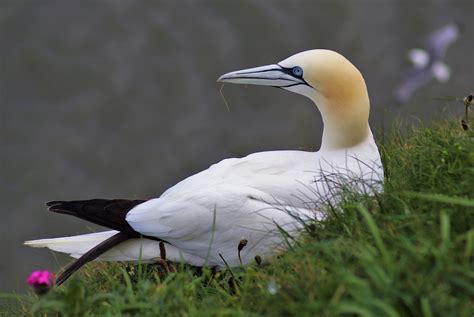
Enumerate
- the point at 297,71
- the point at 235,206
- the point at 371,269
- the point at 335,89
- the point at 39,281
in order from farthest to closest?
the point at 297,71
the point at 335,89
the point at 235,206
the point at 39,281
the point at 371,269

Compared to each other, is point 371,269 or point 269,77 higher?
point 269,77

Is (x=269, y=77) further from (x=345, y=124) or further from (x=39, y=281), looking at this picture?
(x=39, y=281)

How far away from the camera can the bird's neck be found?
5.27 m

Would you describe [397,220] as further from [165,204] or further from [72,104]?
[72,104]

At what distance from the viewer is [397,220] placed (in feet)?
11.9

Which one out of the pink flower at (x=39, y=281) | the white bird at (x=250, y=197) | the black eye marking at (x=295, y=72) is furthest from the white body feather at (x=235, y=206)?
the pink flower at (x=39, y=281)

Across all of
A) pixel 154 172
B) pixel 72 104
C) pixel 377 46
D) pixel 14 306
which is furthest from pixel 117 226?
pixel 377 46

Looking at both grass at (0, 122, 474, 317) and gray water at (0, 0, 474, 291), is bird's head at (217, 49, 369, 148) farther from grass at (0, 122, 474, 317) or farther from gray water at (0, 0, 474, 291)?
gray water at (0, 0, 474, 291)

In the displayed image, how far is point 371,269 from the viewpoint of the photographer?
3.14 meters

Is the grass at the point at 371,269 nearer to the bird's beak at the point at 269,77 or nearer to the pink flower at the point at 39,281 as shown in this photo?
the pink flower at the point at 39,281

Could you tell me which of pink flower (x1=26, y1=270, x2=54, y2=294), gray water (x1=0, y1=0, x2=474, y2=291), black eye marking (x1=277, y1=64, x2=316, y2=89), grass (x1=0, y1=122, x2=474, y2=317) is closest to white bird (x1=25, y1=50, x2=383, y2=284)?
black eye marking (x1=277, y1=64, x2=316, y2=89)

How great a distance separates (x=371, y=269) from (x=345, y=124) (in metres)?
2.23

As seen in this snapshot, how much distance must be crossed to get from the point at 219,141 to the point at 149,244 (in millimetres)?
5981

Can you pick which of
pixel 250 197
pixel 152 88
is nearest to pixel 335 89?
pixel 250 197
